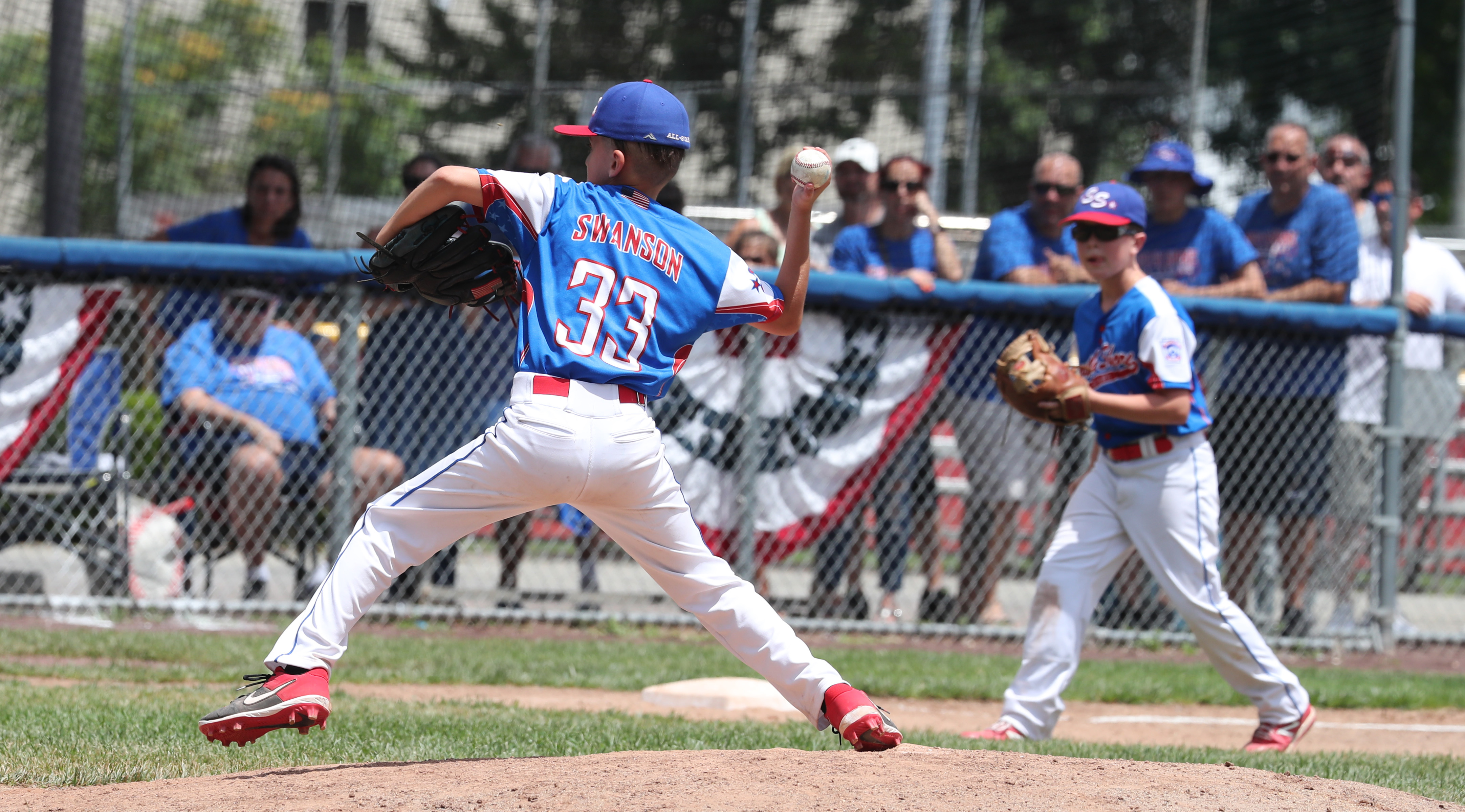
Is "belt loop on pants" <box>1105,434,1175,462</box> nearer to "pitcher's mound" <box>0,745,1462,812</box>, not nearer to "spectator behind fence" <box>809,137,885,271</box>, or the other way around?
"pitcher's mound" <box>0,745,1462,812</box>

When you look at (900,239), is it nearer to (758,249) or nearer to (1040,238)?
(1040,238)

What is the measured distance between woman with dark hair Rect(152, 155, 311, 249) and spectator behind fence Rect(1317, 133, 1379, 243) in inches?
230

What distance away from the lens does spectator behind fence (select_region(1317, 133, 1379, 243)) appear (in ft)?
27.2

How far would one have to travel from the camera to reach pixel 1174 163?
23.4ft

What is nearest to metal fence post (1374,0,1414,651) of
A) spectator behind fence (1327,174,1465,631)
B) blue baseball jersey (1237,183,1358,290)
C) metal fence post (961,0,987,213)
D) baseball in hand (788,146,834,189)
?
spectator behind fence (1327,174,1465,631)

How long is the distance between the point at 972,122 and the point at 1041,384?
28.6 feet

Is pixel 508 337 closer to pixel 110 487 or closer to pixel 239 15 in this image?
pixel 110 487

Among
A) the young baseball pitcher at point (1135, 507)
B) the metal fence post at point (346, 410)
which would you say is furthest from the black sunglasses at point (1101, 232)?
the metal fence post at point (346, 410)

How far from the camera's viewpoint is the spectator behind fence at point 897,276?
732 cm

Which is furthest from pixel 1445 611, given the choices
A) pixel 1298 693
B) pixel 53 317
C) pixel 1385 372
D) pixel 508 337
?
pixel 53 317

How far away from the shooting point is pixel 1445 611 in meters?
8.58

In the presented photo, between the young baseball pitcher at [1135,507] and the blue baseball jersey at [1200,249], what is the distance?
2375 mm

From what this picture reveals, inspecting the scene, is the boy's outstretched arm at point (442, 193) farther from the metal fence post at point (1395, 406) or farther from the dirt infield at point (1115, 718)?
the metal fence post at point (1395, 406)

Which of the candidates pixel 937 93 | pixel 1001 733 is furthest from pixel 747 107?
pixel 1001 733
